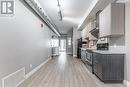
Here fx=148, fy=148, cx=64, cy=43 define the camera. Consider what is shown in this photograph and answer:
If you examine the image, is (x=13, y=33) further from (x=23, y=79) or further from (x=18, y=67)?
(x=23, y=79)

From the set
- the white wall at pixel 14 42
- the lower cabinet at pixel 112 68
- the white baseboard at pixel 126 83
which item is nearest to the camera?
the white wall at pixel 14 42

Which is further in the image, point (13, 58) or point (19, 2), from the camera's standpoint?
point (19, 2)

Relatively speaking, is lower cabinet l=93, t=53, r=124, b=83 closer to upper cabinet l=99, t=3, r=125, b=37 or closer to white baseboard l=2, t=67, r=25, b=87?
upper cabinet l=99, t=3, r=125, b=37

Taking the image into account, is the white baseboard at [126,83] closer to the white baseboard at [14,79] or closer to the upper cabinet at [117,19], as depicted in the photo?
the upper cabinet at [117,19]

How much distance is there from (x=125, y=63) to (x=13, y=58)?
321cm

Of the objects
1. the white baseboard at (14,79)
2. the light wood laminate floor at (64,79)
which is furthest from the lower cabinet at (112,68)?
the white baseboard at (14,79)

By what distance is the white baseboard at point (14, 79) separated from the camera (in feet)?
11.1

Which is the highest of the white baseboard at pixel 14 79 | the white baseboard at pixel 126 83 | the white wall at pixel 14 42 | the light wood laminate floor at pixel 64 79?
the white wall at pixel 14 42

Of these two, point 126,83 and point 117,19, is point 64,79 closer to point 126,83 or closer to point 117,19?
point 126,83

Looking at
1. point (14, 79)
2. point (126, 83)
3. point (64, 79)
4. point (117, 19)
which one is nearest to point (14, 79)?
point (14, 79)

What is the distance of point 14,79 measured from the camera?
3891mm

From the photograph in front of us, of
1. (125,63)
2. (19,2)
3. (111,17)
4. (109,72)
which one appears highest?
(19,2)

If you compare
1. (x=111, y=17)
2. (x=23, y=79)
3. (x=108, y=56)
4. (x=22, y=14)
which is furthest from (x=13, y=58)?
(x=111, y=17)

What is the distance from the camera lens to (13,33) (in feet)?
12.7
